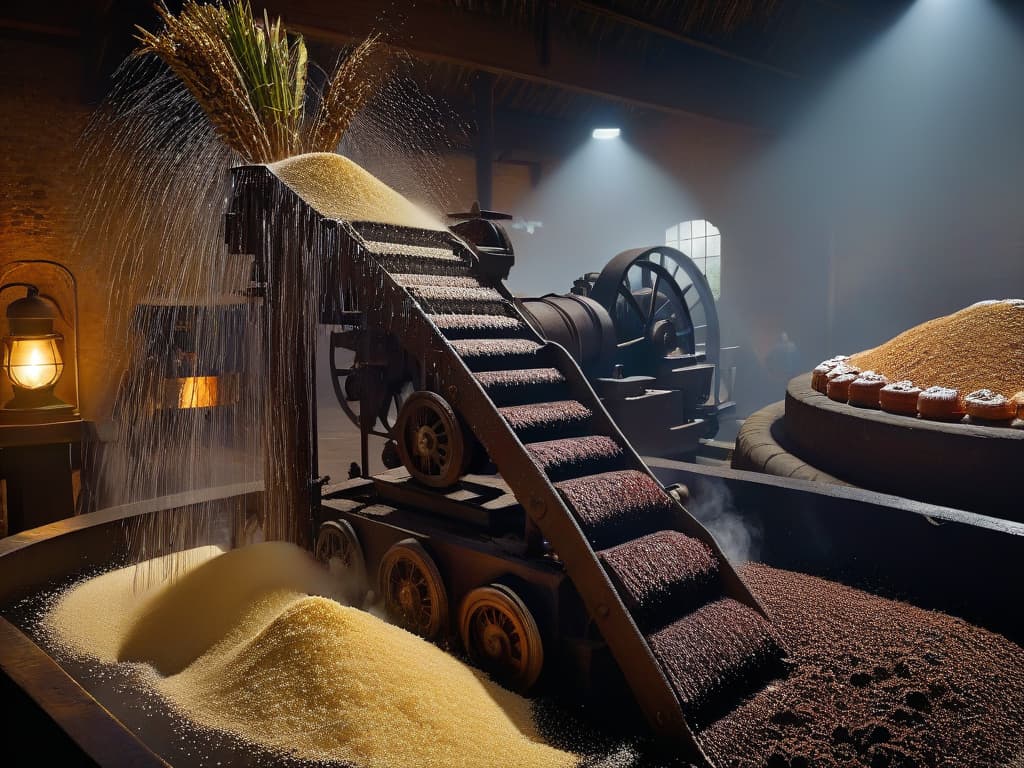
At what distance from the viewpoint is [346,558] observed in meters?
2.85

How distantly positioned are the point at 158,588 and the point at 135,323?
5931mm

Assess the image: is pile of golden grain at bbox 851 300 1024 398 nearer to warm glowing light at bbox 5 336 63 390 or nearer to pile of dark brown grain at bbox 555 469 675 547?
pile of dark brown grain at bbox 555 469 675 547

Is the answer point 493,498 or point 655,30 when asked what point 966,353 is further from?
point 655,30

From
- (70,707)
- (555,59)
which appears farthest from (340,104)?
(555,59)

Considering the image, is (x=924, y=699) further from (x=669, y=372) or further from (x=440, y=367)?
(x=669, y=372)

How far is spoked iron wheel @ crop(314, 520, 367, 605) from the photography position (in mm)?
2803

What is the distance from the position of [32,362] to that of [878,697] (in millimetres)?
5537

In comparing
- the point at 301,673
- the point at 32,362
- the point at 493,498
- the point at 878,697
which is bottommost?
the point at 878,697

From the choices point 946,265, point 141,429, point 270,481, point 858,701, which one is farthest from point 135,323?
point 946,265

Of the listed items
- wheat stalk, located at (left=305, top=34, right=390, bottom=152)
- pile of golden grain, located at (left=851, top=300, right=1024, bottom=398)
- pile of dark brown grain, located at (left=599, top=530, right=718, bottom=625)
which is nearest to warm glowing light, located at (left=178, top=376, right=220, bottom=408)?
wheat stalk, located at (left=305, top=34, right=390, bottom=152)

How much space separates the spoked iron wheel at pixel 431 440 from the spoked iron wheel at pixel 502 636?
470mm

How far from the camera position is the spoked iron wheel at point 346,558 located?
2.80m

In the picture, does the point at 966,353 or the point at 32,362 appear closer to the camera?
the point at 966,353

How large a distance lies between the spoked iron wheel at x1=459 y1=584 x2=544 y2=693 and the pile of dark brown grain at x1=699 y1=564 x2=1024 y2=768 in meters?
0.53
